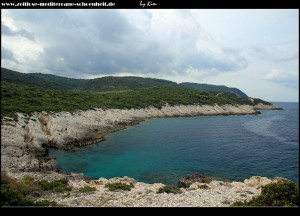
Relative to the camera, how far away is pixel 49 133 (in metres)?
54.4

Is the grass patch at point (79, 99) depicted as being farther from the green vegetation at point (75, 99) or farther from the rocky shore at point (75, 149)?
the rocky shore at point (75, 149)

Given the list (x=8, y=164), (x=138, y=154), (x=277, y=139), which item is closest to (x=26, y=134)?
(x=8, y=164)

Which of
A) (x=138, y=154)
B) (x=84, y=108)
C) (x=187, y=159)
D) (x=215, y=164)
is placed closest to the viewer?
(x=215, y=164)

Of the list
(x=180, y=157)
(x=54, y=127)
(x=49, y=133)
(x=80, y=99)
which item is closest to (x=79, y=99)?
(x=80, y=99)

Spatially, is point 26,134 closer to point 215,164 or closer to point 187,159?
point 187,159

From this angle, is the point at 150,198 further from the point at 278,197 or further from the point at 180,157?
the point at 180,157

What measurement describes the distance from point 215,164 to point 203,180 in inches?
515

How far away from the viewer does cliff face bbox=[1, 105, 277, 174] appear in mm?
36812

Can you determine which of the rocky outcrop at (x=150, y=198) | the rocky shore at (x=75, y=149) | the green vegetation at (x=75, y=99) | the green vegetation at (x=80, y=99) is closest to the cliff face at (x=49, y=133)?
the rocky shore at (x=75, y=149)

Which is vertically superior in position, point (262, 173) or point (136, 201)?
point (136, 201)

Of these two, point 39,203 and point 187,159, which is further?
point 187,159

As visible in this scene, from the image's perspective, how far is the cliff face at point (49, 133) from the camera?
36.8 metres

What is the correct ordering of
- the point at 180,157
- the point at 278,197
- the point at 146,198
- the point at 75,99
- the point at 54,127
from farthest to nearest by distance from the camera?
the point at 75,99 < the point at 54,127 < the point at 180,157 < the point at 146,198 < the point at 278,197

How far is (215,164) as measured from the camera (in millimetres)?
44812
